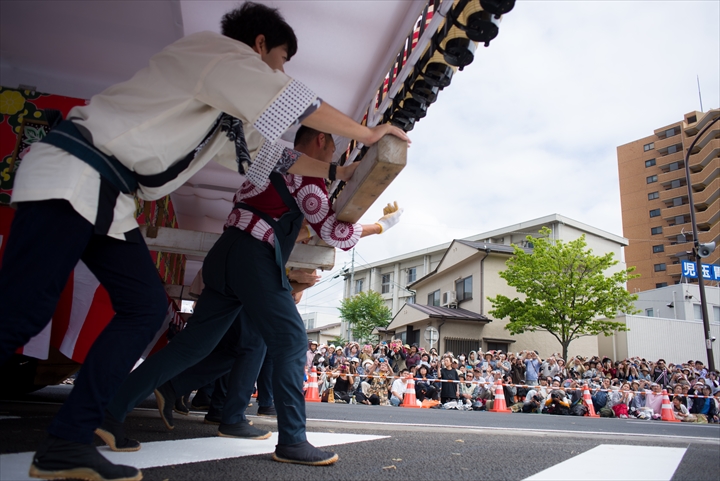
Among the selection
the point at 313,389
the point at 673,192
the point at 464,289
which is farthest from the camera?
the point at 673,192

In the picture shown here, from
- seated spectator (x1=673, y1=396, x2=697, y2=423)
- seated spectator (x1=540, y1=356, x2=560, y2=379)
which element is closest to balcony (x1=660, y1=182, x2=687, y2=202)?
seated spectator (x1=540, y1=356, x2=560, y2=379)

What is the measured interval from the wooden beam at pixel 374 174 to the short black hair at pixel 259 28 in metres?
0.57

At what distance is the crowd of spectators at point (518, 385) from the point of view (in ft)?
41.5

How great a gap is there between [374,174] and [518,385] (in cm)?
1260

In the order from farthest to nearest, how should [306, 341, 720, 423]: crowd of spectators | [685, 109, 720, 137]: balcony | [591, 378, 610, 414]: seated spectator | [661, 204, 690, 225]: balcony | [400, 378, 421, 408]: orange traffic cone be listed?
[661, 204, 690, 225]: balcony
[685, 109, 720, 137]: balcony
[591, 378, 610, 414]: seated spectator
[306, 341, 720, 423]: crowd of spectators
[400, 378, 421, 408]: orange traffic cone

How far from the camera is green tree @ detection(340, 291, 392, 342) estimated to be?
44.1 metres

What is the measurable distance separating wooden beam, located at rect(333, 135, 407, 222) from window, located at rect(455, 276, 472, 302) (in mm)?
27733

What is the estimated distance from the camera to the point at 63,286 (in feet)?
5.24

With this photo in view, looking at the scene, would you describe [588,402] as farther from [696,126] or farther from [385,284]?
[696,126]

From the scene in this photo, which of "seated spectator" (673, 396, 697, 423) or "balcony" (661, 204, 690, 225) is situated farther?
"balcony" (661, 204, 690, 225)

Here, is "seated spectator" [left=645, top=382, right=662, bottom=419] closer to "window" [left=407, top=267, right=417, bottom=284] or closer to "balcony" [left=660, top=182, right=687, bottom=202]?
"window" [left=407, top=267, right=417, bottom=284]

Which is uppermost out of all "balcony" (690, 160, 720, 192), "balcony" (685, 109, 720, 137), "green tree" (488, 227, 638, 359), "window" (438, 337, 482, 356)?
"balcony" (685, 109, 720, 137)

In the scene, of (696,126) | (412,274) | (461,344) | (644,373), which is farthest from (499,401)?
(696,126)

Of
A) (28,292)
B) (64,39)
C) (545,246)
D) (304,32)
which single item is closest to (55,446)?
(28,292)
